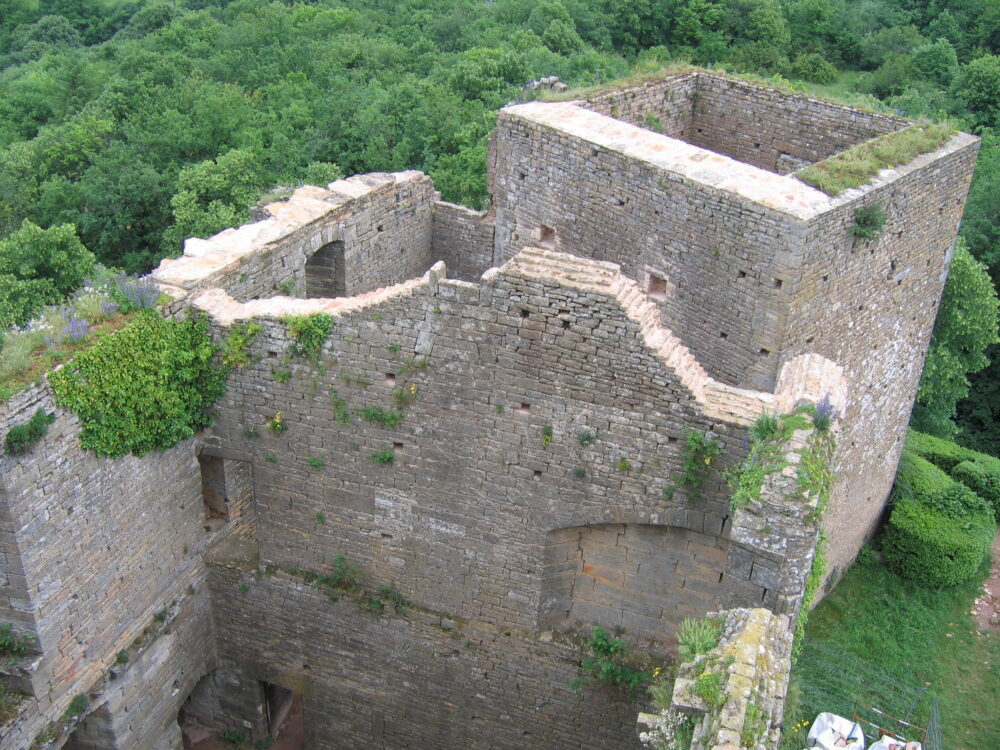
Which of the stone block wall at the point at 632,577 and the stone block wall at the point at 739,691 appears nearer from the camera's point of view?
the stone block wall at the point at 739,691

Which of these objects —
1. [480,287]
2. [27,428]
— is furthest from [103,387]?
[480,287]

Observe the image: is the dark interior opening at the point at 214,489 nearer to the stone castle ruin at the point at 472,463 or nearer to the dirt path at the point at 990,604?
the stone castle ruin at the point at 472,463

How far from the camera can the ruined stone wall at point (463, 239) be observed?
16.7 metres

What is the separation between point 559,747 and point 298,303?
20.7ft

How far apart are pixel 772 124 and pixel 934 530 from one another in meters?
7.53

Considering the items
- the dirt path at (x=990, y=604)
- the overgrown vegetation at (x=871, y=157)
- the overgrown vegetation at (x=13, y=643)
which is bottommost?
the dirt path at (x=990, y=604)

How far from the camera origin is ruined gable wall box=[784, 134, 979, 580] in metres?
13.3

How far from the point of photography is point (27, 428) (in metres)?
10.2

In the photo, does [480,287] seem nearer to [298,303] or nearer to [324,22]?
[298,303]

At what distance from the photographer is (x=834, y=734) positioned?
1391cm

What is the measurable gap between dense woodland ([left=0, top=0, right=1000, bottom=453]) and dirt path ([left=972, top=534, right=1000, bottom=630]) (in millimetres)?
4254

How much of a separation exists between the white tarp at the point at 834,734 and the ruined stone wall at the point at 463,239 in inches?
318

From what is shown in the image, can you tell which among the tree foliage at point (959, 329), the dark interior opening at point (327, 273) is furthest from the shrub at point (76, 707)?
the tree foliage at point (959, 329)

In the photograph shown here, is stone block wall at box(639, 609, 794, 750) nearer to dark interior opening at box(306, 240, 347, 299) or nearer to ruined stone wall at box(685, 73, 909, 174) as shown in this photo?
dark interior opening at box(306, 240, 347, 299)
